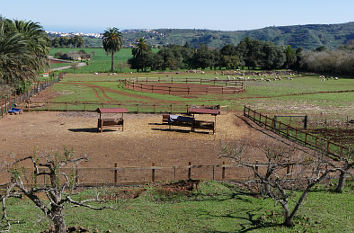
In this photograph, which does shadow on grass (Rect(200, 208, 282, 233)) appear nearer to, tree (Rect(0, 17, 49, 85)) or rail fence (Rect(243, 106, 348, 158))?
rail fence (Rect(243, 106, 348, 158))

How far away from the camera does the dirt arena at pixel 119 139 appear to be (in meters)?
21.1

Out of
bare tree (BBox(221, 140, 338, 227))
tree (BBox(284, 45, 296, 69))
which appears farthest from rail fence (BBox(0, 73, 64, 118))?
tree (BBox(284, 45, 296, 69))

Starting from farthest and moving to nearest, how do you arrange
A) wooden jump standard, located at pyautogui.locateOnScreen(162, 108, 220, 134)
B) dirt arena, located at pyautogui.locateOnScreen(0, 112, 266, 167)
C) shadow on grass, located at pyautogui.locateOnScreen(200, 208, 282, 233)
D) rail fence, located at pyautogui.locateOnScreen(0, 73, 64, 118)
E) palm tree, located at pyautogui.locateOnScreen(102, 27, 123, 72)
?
palm tree, located at pyautogui.locateOnScreen(102, 27, 123, 72)
rail fence, located at pyautogui.locateOnScreen(0, 73, 64, 118)
wooden jump standard, located at pyautogui.locateOnScreen(162, 108, 220, 134)
dirt arena, located at pyautogui.locateOnScreen(0, 112, 266, 167)
shadow on grass, located at pyautogui.locateOnScreen(200, 208, 282, 233)

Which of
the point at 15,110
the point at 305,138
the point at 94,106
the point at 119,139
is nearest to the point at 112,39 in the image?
the point at 94,106

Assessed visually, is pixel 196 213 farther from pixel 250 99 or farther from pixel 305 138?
pixel 250 99

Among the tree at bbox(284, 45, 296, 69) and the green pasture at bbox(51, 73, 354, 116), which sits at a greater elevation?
the tree at bbox(284, 45, 296, 69)

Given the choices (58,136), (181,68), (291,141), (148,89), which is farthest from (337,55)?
(58,136)

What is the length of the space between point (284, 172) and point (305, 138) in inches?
291

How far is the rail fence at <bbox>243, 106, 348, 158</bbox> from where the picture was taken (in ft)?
73.5

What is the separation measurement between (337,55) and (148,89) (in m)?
74.1

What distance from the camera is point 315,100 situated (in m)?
49.4

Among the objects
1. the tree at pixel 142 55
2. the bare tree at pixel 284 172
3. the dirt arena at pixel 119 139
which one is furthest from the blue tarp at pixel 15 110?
the tree at pixel 142 55

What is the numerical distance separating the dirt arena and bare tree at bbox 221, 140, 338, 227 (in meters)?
2.79

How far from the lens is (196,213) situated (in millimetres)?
13516
